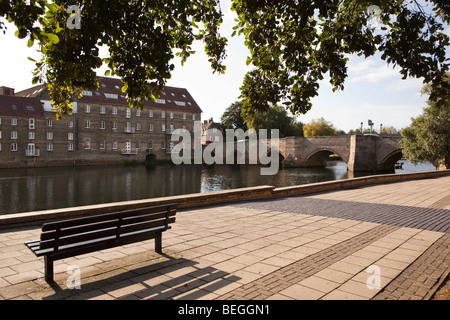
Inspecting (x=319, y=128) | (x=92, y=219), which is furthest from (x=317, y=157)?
(x=92, y=219)

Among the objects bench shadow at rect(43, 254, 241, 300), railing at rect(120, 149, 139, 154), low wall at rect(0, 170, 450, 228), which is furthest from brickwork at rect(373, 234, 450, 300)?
railing at rect(120, 149, 139, 154)

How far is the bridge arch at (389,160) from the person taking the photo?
4657 cm

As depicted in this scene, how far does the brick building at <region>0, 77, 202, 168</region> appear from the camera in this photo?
154 feet

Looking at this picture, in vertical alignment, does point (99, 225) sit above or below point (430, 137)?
below

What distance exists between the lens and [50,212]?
702 centimetres

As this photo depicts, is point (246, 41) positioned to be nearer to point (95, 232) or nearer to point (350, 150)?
point (95, 232)

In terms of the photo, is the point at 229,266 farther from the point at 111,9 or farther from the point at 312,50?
the point at 312,50

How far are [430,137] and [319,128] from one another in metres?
43.7

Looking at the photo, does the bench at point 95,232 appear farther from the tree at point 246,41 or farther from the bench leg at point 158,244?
the tree at point 246,41

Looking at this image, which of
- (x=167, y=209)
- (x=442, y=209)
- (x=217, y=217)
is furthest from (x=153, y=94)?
(x=442, y=209)

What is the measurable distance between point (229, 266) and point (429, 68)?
157 inches

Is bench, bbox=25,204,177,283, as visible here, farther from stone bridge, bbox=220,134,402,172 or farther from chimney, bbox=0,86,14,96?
chimney, bbox=0,86,14,96

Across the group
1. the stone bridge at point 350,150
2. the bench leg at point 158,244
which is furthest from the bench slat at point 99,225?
the stone bridge at point 350,150

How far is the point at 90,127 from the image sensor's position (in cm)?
5428
